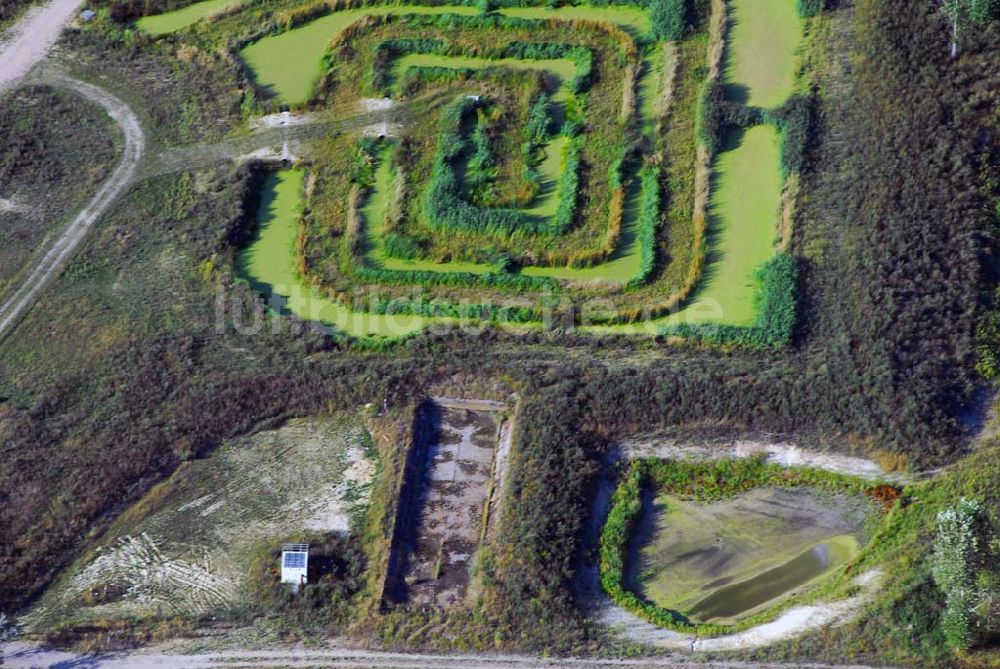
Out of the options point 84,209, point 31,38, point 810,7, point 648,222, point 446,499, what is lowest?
point 446,499

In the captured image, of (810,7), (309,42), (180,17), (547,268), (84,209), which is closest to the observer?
(547,268)

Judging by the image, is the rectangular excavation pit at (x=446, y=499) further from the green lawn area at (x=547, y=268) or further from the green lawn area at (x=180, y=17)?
the green lawn area at (x=180, y=17)

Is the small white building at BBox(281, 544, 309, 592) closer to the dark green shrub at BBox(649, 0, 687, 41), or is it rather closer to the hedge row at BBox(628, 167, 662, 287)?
the hedge row at BBox(628, 167, 662, 287)

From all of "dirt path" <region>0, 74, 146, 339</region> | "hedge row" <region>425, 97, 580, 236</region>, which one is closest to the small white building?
"hedge row" <region>425, 97, 580, 236</region>

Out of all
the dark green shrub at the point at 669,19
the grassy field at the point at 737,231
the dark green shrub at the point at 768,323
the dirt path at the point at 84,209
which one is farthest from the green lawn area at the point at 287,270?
the dark green shrub at the point at 669,19

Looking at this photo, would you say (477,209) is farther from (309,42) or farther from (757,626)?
(757,626)

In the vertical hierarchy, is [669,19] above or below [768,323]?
above

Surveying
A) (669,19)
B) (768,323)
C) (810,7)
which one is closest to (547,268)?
(768,323)
